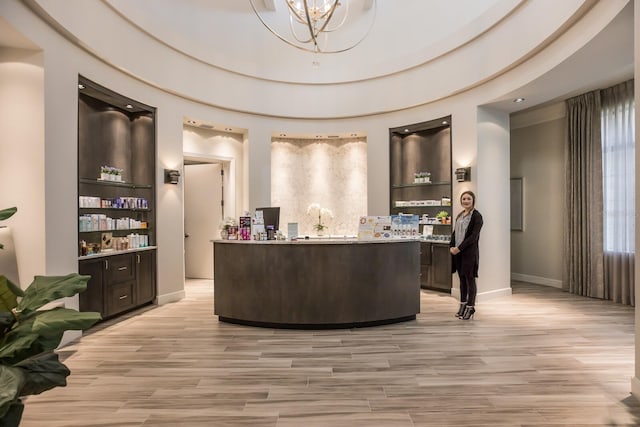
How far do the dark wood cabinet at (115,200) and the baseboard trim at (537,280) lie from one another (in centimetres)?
715

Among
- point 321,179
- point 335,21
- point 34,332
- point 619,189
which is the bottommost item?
point 34,332

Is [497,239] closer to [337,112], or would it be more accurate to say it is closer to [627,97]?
[627,97]

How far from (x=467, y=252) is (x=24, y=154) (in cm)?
529

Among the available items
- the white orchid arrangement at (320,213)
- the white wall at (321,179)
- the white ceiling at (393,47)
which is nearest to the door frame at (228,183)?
the white wall at (321,179)

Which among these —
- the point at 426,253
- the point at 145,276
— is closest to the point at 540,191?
the point at 426,253

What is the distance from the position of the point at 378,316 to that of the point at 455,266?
4.38ft

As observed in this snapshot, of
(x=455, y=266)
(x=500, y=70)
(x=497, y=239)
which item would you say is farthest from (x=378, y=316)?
(x=500, y=70)

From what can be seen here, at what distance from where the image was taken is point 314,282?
14.9 ft

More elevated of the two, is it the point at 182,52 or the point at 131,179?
the point at 182,52

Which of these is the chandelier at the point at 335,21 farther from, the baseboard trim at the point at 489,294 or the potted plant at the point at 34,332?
the potted plant at the point at 34,332

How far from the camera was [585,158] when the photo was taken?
6.36 metres

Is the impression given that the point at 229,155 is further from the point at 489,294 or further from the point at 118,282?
the point at 489,294

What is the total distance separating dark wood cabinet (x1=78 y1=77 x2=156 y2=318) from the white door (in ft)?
7.08

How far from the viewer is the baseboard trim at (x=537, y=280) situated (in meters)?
7.15
